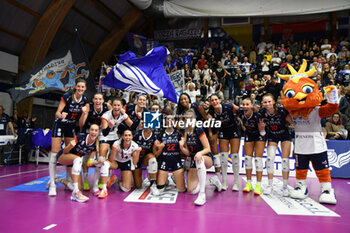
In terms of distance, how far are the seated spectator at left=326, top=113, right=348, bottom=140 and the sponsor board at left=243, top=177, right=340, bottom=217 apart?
11.0 ft

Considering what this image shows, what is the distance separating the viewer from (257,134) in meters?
4.58

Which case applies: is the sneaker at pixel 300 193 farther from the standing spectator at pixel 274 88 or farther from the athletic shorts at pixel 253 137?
the standing spectator at pixel 274 88

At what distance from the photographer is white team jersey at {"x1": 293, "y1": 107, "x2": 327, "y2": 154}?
393 centimetres

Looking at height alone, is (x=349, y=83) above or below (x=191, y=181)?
above

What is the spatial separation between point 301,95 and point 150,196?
301 centimetres

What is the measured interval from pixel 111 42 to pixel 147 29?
4408mm

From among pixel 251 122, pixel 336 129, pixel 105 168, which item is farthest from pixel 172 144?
pixel 336 129

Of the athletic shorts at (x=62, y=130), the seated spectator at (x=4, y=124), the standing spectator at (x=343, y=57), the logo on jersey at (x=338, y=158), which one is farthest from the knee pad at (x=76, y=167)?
the standing spectator at (x=343, y=57)

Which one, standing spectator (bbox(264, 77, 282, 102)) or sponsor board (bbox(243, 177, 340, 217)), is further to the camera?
standing spectator (bbox(264, 77, 282, 102))

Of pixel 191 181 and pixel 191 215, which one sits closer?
pixel 191 215

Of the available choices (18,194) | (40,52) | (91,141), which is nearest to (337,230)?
(91,141)

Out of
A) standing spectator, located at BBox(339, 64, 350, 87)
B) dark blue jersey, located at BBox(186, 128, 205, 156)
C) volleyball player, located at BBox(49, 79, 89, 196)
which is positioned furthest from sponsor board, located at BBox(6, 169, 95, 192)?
standing spectator, located at BBox(339, 64, 350, 87)

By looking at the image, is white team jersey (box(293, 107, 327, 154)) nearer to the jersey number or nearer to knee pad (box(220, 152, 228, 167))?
knee pad (box(220, 152, 228, 167))

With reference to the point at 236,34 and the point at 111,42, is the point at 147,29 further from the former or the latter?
the point at 236,34
